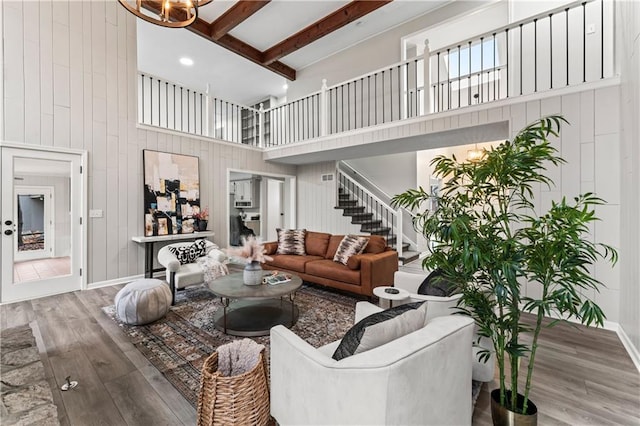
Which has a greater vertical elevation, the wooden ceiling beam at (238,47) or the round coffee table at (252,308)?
the wooden ceiling beam at (238,47)

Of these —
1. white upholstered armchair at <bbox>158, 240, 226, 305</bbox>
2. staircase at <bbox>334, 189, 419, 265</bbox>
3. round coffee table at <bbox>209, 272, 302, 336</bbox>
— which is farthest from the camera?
staircase at <bbox>334, 189, 419, 265</bbox>

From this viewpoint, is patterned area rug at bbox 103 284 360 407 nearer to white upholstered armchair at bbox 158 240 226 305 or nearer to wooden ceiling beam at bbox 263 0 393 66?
white upholstered armchair at bbox 158 240 226 305

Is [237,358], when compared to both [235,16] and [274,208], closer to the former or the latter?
[235,16]

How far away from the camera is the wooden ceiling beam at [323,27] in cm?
523

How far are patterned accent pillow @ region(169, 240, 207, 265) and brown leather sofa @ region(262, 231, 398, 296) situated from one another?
108cm

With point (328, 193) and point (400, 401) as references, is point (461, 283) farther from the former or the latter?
point (328, 193)

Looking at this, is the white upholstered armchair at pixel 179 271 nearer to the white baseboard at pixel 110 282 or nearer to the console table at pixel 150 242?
the console table at pixel 150 242

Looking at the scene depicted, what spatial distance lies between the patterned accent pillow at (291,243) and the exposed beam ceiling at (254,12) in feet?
13.0

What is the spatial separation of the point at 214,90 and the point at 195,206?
15.6 feet

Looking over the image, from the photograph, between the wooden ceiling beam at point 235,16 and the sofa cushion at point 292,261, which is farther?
the wooden ceiling beam at point 235,16

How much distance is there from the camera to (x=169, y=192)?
17.0 feet

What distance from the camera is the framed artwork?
492cm

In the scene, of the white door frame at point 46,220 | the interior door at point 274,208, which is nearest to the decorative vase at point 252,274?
the white door frame at point 46,220

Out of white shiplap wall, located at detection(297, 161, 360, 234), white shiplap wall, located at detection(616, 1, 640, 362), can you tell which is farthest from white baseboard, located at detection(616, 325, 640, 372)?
white shiplap wall, located at detection(297, 161, 360, 234)
